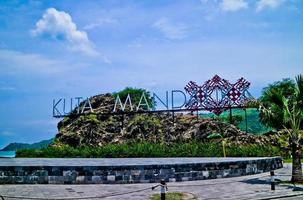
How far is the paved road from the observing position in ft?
50.9

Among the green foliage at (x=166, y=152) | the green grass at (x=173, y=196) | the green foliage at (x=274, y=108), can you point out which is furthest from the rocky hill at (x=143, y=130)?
the green grass at (x=173, y=196)

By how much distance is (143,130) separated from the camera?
4381 centimetres

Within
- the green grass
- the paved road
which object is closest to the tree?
the paved road

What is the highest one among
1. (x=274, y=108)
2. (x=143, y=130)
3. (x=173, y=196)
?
(x=274, y=108)

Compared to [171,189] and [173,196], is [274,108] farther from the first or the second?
[173,196]

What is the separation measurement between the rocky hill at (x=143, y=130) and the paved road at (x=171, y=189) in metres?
20.6

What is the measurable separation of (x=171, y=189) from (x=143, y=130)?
87.2ft

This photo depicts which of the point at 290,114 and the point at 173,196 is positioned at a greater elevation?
the point at 290,114

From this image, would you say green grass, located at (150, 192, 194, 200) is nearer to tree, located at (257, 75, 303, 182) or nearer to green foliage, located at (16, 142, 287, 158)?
tree, located at (257, 75, 303, 182)

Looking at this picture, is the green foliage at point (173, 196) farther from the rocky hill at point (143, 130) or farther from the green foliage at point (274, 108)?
the rocky hill at point (143, 130)

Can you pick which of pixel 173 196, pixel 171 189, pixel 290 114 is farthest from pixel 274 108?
pixel 173 196

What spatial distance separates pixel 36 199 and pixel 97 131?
30.8 metres

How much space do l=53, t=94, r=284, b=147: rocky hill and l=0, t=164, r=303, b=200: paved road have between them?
811 inches

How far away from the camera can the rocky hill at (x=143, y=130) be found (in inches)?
1620
